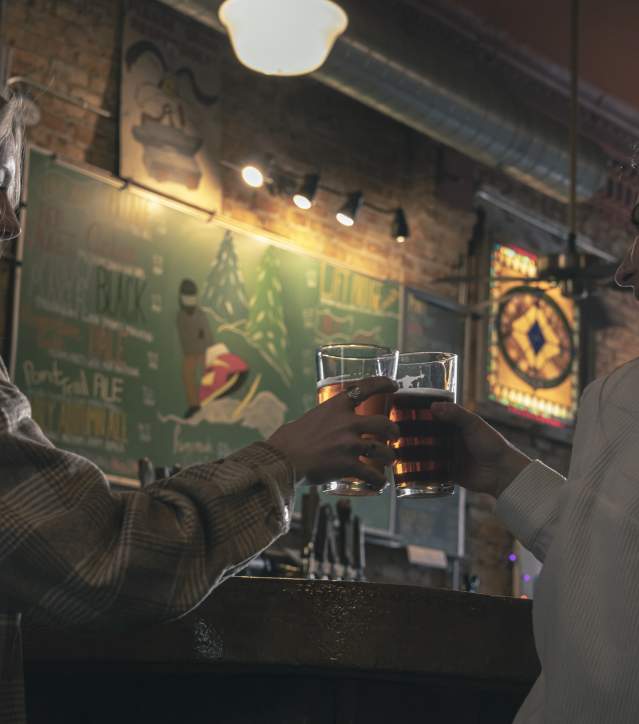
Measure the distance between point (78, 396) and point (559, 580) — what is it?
4412mm

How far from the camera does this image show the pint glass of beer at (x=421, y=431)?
1788 mm

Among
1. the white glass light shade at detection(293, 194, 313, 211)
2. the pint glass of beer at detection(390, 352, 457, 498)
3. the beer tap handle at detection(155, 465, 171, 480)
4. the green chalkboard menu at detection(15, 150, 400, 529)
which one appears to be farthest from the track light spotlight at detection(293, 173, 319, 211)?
the pint glass of beer at detection(390, 352, 457, 498)

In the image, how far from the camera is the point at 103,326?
18.8ft

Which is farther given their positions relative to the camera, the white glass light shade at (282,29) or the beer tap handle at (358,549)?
the beer tap handle at (358,549)

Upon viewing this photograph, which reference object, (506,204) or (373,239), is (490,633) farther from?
(506,204)

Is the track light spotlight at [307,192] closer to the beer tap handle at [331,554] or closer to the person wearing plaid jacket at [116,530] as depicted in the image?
the beer tap handle at [331,554]

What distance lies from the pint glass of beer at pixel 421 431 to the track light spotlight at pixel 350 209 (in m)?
4.81

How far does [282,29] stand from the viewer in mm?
4758

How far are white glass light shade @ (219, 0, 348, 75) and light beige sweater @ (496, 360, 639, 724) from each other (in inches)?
140

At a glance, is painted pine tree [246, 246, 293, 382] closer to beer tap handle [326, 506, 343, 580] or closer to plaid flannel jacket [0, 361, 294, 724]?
beer tap handle [326, 506, 343, 580]

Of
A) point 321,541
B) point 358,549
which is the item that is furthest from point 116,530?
point 358,549

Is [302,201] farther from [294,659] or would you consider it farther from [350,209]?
[294,659]

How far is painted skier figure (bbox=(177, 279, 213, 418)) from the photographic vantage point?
239 inches

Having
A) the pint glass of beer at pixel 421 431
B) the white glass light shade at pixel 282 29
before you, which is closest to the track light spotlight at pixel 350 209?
the white glass light shade at pixel 282 29
